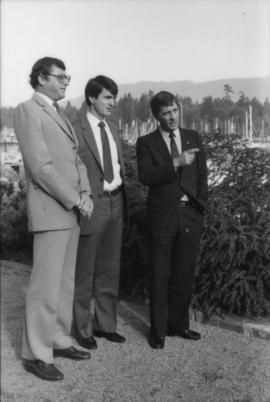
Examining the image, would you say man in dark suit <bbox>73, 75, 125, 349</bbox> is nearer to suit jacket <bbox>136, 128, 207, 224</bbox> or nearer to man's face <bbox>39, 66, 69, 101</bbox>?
suit jacket <bbox>136, 128, 207, 224</bbox>

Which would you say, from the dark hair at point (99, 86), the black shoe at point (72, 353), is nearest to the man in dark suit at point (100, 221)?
the dark hair at point (99, 86)

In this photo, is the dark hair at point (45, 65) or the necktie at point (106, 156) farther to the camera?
the necktie at point (106, 156)

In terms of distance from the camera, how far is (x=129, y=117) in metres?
7.52

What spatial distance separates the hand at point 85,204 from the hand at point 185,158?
679 mm

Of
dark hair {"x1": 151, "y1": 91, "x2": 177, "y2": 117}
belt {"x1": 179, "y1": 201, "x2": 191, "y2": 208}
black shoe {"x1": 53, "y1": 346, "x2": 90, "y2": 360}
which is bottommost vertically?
black shoe {"x1": 53, "y1": 346, "x2": 90, "y2": 360}

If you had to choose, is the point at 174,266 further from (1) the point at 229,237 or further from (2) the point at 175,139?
(2) the point at 175,139

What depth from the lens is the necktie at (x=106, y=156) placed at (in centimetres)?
443

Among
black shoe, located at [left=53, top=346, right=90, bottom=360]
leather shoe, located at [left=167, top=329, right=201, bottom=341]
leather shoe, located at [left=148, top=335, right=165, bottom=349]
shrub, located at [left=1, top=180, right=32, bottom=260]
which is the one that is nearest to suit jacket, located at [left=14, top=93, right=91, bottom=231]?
black shoe, located at [left=53, top=346, right=90, bottom=360]

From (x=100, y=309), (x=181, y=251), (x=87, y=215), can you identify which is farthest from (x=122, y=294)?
(x=87, y=215)

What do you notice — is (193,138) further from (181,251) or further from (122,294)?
(122,294)

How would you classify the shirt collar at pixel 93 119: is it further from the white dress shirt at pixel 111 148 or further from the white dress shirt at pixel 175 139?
the white dress shirt at pixel 175 139

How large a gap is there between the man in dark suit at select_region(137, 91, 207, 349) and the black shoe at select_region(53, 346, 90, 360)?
1.84ft

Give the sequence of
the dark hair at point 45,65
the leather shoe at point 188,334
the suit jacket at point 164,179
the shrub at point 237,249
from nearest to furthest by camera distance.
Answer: the dark hair at point 45,65 < the suit jacket at point 164,179 < the leather shoe at point 188,334 < the shrub at point 237,249

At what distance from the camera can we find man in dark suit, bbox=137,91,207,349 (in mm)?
4352
